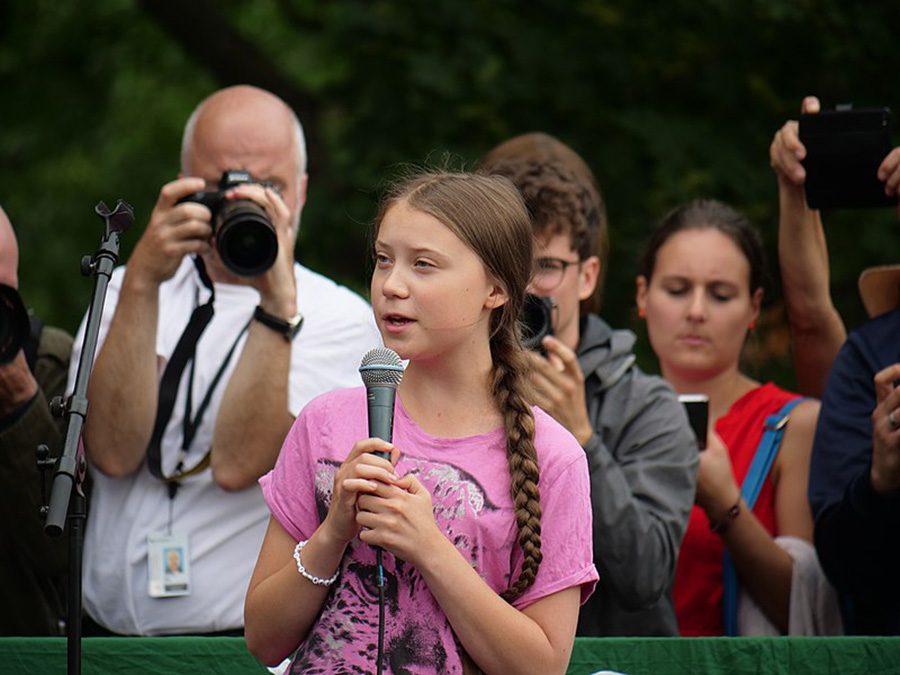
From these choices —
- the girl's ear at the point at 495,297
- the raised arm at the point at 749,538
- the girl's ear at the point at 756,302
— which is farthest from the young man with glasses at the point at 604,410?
the girl's ear at the point at 495,297

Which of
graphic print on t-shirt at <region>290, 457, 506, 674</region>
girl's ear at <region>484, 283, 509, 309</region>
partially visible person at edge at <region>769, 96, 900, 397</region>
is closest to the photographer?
graphic print on t-shirt at <region>290, 457, 506, 674</region>

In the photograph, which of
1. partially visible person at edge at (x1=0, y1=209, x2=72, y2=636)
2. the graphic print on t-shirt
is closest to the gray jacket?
the graphic print on t-shirt

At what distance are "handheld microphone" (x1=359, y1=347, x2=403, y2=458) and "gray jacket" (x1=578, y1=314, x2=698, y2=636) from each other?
1224 mm

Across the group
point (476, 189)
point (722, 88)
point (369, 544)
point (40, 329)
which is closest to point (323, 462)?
point (369, 544)

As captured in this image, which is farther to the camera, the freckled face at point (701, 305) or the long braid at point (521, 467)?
the freckled face at point (701, 305)

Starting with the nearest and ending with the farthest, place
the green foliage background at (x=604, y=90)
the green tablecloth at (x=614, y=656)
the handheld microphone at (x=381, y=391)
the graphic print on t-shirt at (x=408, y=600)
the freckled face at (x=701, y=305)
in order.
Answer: the handheld microphone at (x=381, y=391)
the graphic print on t-shirt at (x=408, y=600)
the green tablecloth at (x=614, y=656)
the freckled face at (x=701, y=305)
the green foliage background at (x=604, y=90)

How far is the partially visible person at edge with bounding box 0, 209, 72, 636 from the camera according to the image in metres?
3.92

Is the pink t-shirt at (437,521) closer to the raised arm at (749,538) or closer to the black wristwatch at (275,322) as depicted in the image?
the black wristwatch at (275,322)

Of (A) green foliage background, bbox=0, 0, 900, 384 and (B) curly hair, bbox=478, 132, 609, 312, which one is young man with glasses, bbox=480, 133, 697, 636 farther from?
(A) green foliage background, bbox=0, 0, 900, 384

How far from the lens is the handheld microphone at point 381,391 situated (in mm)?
2516

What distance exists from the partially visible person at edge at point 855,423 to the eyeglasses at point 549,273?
32.4 inches

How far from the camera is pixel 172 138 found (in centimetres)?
965

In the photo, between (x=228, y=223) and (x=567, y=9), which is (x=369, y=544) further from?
(x=567, y=9)

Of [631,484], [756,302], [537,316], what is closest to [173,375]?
[537,316]
